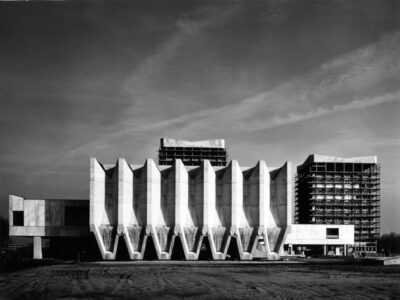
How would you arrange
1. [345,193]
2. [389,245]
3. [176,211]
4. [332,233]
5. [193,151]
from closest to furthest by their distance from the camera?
[176,211], [332,233], [345,193], [193,151], [389,245]

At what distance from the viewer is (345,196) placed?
4892 inches

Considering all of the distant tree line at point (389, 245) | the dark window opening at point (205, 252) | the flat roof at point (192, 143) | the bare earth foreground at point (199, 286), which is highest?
the flat roof at point (192, 143)

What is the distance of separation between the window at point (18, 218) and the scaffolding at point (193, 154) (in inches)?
2294

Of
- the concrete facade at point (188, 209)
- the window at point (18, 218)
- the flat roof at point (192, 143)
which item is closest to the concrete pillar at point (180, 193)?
the concrete facade at point (188, 209)

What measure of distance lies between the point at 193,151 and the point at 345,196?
1538 inches

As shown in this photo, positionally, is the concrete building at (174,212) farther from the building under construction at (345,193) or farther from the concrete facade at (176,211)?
the building under construction at (345,193)

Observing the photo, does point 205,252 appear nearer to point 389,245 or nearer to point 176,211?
point 176,211

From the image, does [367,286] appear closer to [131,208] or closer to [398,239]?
[131,208]

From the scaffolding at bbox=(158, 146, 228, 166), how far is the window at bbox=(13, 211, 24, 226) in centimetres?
5827

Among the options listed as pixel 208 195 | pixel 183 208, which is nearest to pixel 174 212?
pixel 183 208

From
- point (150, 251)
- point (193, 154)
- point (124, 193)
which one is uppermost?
point (193, 154)

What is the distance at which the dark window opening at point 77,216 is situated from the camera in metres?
71.1

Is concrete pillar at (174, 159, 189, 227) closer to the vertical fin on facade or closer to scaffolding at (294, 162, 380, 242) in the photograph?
the vertical fin on facade

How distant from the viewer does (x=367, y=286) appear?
3095cm
